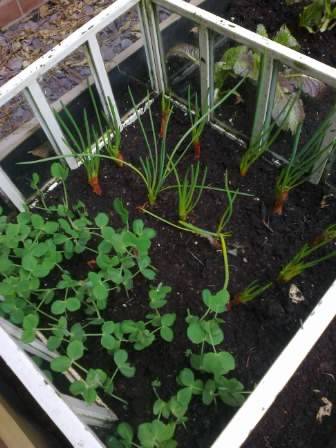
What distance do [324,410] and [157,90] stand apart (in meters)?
1.08

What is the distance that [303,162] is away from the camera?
1.03 metres

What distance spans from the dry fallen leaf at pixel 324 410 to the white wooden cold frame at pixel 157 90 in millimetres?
403

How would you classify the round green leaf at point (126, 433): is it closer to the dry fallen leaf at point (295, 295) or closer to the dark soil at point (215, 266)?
the dark soil at point (215, 266)

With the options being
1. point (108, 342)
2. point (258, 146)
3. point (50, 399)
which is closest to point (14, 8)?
point (258, 146)

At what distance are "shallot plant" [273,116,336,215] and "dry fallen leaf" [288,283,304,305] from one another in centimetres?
23

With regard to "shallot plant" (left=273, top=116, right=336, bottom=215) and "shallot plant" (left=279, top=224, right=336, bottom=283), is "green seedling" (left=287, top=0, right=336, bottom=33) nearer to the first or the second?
"shallot plant" (left=273, top=116, right=336, bottom=215)

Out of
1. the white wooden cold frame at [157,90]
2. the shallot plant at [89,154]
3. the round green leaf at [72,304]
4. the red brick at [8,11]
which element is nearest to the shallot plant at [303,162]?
the white wooden cold frame at [157,90]

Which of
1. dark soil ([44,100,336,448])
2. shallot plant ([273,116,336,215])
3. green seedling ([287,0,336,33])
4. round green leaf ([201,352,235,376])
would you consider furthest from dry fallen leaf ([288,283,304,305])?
green seedling ([287,0,336,33])

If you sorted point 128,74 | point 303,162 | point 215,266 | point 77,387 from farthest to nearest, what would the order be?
point 128,74, point 215,266, point 303,162, point 77,387

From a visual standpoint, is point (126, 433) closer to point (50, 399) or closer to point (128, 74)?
point (50, 399)

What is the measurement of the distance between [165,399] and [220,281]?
0.33m

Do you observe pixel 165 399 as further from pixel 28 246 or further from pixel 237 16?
pixel 237 16

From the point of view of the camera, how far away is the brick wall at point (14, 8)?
1934 millimetres

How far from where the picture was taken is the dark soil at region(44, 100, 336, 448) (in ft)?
3.28
